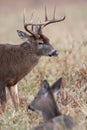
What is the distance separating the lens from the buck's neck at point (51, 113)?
9133mm

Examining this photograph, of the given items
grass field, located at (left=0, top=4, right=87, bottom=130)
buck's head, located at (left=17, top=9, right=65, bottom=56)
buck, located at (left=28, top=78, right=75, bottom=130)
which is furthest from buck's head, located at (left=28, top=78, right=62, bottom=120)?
buck's head, located at (left=17, top=9, right=65, bottom=56)

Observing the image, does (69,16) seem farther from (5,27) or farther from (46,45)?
(46,45)

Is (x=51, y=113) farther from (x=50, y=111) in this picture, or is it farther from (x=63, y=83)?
(x=63, y=83)

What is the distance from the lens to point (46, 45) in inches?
475

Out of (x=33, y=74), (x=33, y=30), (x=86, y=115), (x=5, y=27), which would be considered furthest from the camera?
(x=5, y=27)

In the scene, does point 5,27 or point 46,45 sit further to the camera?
point 5,27

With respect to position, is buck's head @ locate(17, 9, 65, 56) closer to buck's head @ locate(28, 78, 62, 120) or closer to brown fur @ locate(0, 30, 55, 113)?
brown fur @ locate(0, 30, 55, 113)

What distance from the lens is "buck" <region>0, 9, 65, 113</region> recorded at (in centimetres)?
1201

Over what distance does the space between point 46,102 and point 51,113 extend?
0.23 m

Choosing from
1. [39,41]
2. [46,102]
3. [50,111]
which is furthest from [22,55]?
[50,111]

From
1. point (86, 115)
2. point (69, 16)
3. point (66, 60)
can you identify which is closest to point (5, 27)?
point (69, 16)

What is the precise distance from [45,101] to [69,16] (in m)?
15.4

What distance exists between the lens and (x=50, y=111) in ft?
30.3

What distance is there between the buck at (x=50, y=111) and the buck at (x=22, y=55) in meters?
2.33
